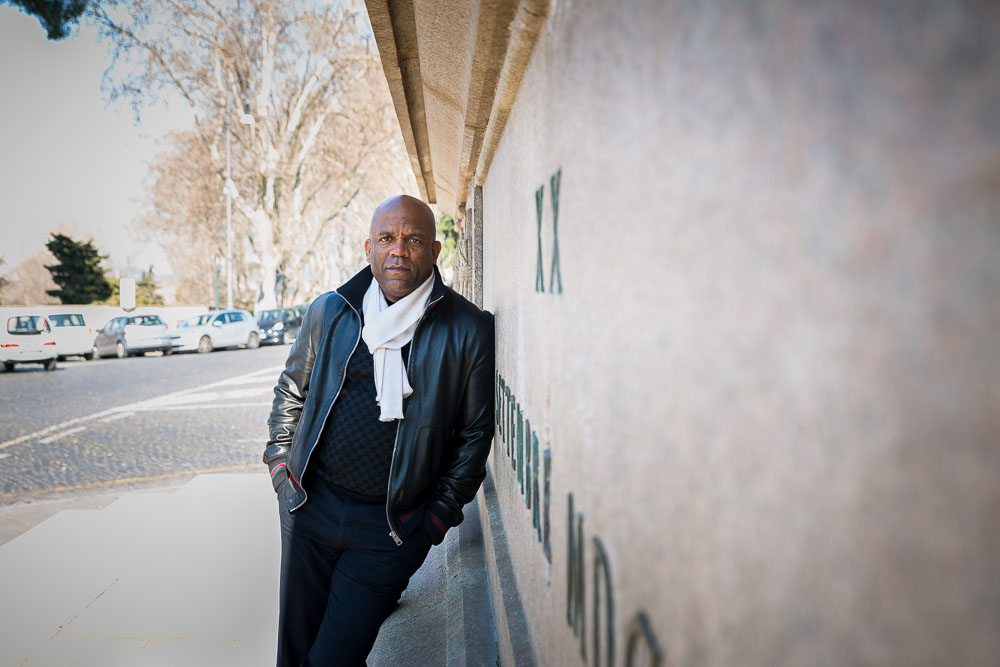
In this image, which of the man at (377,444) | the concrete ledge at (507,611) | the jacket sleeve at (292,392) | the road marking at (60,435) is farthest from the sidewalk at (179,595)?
the road marking at (60,435)

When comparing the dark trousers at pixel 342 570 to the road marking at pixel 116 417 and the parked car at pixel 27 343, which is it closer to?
the road marking at pixel 116 417

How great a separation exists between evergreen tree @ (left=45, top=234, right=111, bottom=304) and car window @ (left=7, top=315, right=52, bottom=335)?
25614 millimetres

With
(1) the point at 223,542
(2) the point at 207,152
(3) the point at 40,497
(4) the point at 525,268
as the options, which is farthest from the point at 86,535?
(2) the point at 207,152

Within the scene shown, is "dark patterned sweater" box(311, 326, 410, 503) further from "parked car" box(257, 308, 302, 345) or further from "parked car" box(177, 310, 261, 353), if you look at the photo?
"parked car" box(257, 308, 302, 345)

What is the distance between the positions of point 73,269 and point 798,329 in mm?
46677

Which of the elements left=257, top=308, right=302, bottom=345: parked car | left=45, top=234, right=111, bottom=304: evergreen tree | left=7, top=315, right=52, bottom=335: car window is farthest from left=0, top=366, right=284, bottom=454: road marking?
left=45, top=234, right=111, bottom=304: evergreen tree

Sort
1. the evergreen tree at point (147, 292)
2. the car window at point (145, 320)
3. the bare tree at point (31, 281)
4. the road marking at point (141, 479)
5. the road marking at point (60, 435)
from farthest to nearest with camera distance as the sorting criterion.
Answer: the bare tree at point (31, 281)
the evergreen tree at point (147, 292)
the car window at point (145, 320)
the road marking at point (60, 435)
the road marking at point (141, 479)

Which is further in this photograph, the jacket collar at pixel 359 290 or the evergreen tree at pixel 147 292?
the evergreen tree at pixel 147 292

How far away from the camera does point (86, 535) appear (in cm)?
444

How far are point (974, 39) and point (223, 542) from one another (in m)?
4.67

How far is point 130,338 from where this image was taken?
20188 millimetres

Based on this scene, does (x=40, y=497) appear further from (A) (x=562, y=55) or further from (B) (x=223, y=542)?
(A) (x=562, y=55)

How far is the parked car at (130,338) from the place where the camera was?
66.2ft

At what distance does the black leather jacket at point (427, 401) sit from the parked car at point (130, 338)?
66.8 ft
